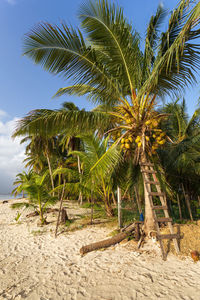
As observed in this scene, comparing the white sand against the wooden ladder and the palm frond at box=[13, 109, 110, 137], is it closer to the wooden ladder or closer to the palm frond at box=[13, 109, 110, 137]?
the wooden ladder

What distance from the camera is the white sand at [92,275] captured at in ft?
9.35

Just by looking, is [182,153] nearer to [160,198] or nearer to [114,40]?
[160,198]

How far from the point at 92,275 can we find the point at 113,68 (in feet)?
18.0

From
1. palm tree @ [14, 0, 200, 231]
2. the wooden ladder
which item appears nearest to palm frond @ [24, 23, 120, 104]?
palm tree @ [14, 0, 200, 231]

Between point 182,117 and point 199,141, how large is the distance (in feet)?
13.8

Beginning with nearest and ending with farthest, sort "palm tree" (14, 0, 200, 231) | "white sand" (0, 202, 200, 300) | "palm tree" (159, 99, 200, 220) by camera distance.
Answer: "white sand" (0, 202, 200, 300), "palm tree" (14, 0, 200, 231), "palm tree" (159, 99, 200, 220)

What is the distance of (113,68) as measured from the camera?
16.9 ft

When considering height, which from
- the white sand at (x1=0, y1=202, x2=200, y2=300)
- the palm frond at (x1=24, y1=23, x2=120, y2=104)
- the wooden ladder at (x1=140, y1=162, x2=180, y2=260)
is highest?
the palm frond at (x1=24, y1=23, x2=120, y2=104)

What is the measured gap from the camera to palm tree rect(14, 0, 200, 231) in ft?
14.1

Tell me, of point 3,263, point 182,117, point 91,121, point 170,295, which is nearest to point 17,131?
point 91,121

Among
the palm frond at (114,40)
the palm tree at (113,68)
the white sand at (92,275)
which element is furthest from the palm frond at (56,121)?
the white sand at (92,275)

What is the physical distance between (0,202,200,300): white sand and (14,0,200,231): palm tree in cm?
155

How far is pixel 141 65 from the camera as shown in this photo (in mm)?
5285

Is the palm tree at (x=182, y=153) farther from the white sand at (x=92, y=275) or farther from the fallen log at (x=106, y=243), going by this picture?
the white sand at (x=92, y=275)
